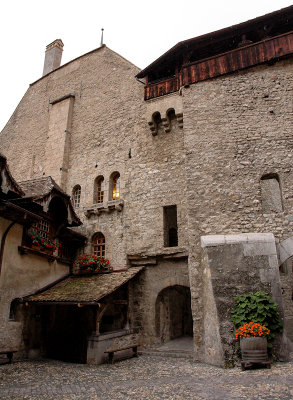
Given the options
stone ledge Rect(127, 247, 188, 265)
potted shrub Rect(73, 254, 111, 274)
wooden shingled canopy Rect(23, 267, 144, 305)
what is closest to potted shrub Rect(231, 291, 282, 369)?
stone ledge Rect(127, 247, 188, 265)

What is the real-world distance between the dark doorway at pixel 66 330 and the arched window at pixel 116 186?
16.4 feet

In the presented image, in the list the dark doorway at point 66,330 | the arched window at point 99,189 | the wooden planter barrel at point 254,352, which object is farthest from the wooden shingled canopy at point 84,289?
the wooden planter barrel at point 254,352

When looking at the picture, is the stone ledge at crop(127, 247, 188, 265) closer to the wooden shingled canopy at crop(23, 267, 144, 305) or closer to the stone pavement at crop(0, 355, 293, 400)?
the wooden shingled canopy at crop(23, 267, 144, 305)


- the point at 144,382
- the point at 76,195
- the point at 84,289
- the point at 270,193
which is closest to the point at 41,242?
the point at 84,289

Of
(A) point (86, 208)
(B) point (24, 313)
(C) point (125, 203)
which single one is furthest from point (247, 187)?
(B) point (24, 313)

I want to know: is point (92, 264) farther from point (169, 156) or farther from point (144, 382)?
point (144, 382)

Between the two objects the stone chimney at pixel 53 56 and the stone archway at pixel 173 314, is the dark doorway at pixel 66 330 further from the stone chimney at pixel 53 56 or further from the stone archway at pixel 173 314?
the stone chimney at pixel 53 56

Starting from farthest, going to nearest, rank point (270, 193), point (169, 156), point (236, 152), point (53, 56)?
point (53, 56) < point (169, 156) < point (270, 193) < point (236, 152)

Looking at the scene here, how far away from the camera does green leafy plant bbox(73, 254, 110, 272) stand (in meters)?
11.9

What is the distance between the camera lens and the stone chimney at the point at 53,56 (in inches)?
813

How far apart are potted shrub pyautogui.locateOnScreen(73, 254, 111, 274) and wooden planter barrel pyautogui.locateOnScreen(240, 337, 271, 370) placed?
6.41 meters

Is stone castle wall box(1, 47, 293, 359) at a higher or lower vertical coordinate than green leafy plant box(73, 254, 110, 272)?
higher

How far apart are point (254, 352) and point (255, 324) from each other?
613 millimetres

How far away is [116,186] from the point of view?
45.7 feet
